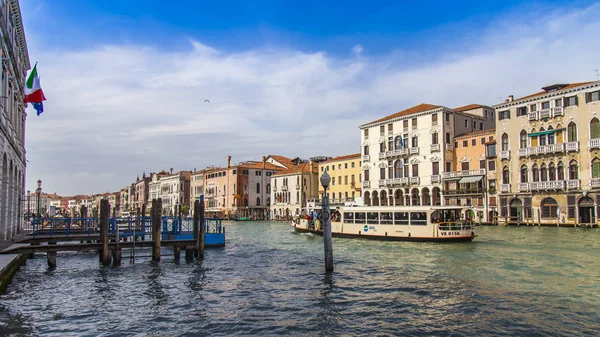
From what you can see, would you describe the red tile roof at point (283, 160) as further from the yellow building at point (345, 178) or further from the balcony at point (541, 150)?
the balcony at point (541, 150)

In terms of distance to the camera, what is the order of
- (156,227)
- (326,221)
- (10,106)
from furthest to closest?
(10,106) < (156,227) < (326,221)

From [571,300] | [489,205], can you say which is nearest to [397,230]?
[571,300]

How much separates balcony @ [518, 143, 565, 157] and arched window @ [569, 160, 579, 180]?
4.21ft

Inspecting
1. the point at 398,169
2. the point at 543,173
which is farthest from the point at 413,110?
the point at 543,173

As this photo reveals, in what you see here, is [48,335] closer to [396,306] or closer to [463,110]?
[396,306]

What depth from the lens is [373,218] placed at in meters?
27.4

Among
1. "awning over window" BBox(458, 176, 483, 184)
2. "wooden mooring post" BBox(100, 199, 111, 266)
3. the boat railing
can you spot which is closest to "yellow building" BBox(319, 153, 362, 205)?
"awning over window" BBox(458, 176, 483, 184)

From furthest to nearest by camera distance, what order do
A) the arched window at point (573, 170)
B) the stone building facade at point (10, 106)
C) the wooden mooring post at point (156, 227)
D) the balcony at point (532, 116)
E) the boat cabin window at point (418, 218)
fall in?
1. the balcony at point (532, 116)
2. the arched window at point (573, 170)
3. the boat cabin window at point (418, 218)
4. the wooden mooring post at point (156, 227)
5. the stone building facade at point (10, 106)

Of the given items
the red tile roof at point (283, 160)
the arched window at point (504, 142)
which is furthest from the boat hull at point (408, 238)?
the red tile roof at point (283, 160)

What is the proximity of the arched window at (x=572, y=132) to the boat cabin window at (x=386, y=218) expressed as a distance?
2227 centimetres

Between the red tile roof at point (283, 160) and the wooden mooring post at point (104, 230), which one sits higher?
the red tile roof at point (283, 160)

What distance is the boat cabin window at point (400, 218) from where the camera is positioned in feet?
84.5

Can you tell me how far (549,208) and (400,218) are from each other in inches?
856

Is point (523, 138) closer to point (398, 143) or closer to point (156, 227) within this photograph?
point (398, 143)
